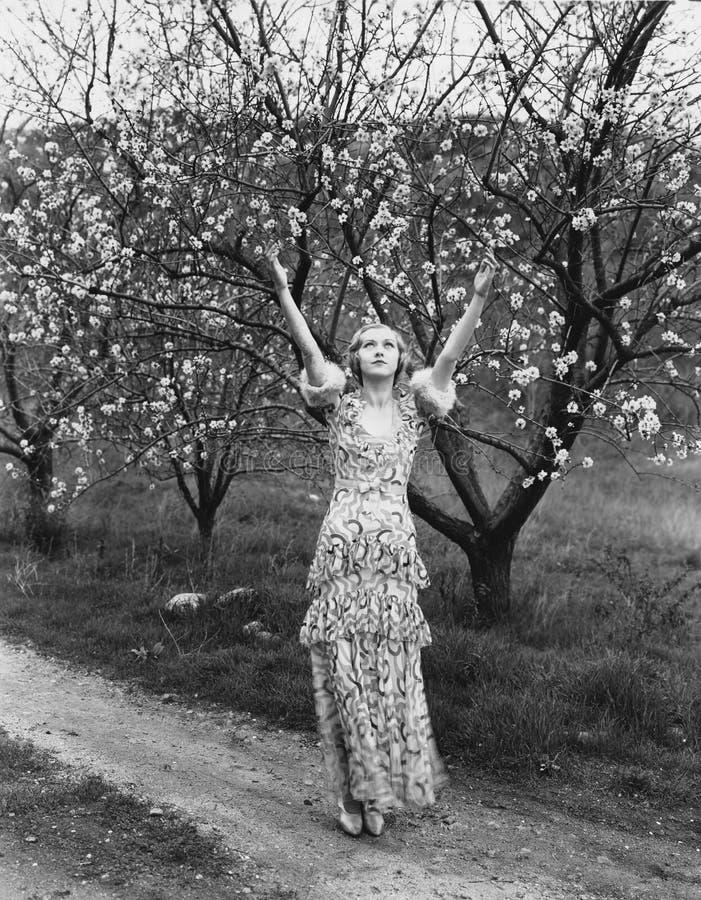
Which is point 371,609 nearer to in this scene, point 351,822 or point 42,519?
point 351,822

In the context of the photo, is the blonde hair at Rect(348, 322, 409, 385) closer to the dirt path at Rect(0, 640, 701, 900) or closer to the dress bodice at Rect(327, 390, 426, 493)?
the dress bodice at Rect(327, 390, 426, 493)

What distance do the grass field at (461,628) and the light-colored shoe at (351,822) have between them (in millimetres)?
1133

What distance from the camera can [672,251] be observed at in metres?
5.41

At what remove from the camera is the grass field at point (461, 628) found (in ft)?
16.2

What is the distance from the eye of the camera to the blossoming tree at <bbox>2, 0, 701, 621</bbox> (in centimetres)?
517

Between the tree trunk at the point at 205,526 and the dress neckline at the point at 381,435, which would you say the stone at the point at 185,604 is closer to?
the tree trunk at the point at 205,526

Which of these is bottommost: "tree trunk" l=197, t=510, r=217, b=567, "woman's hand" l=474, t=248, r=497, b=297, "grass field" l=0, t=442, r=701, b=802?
"grass field" l=0, t=442, r=701, b=802

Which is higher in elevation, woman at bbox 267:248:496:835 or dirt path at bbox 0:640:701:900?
woman at bbox 267:248:496:835

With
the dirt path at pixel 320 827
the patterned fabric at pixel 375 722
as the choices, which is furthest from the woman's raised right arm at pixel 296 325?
the dirt path at pixel 320 827

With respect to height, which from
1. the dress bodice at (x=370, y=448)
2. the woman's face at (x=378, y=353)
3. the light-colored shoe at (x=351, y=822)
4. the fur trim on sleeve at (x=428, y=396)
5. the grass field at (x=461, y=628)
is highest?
the woman's face at (x=378, y=353)

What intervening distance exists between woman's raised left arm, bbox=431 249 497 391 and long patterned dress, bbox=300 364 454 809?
1.33ft

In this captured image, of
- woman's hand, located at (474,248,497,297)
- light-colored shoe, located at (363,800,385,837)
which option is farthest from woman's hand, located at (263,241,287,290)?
light-colored shoe, located at (363,800,385,837)

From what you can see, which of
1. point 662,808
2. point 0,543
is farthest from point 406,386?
point 0,543

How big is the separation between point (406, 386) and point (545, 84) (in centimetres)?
220
